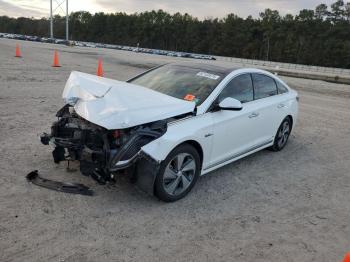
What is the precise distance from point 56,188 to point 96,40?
15787 centimetres

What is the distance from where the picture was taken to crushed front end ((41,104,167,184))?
4406 millimetres

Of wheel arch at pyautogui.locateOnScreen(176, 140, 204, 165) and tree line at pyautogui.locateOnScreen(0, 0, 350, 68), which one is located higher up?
tree line at pyautogui.locateOnScreen(0, 0, 350, 68)

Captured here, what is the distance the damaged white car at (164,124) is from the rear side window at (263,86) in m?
0.02

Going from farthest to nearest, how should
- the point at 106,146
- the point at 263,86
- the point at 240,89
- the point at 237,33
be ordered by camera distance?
the point at 237,33 → the point at 263,86 → the point at 240,89 → the point at 106,146

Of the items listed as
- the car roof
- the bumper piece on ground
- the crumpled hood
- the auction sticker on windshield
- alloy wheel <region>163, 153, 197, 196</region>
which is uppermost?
the car roof

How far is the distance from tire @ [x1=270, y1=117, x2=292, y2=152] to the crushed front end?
3.33 metres

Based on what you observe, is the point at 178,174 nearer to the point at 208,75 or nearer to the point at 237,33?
the point at 208,75

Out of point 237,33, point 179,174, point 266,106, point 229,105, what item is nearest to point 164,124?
point 179,174

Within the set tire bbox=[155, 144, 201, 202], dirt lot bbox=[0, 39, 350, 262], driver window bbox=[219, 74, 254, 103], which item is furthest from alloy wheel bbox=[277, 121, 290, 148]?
tire bbox=[155, 144, 201, 202]

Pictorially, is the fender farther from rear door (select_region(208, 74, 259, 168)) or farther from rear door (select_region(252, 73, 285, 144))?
rear door (select_region(252, 73, 285, 144))

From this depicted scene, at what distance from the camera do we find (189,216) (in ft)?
15.1

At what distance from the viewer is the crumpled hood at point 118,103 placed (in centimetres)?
447

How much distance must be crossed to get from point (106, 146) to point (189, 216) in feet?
4.21

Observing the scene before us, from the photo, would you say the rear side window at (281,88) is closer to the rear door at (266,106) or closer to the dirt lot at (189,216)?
the rear door at (266,106)
